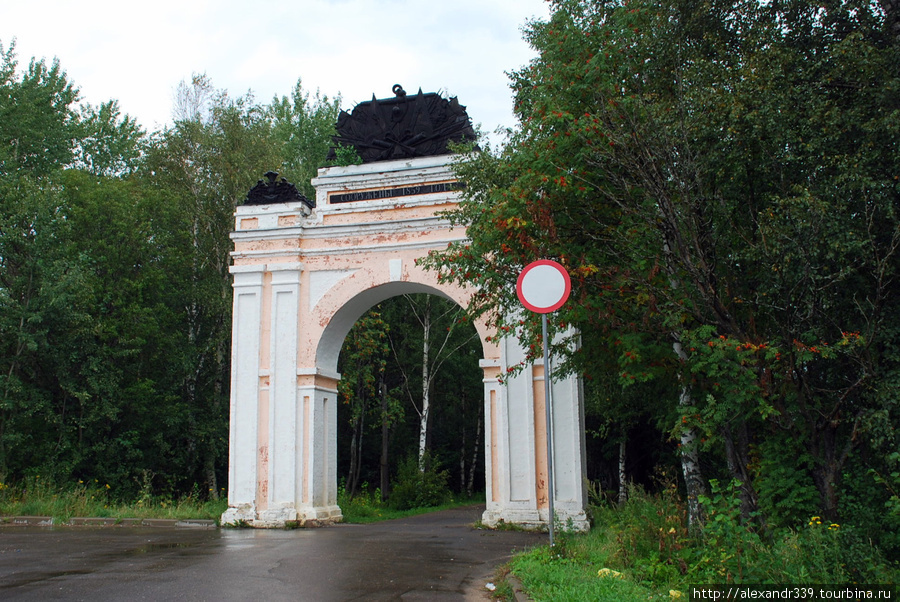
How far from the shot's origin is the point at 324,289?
16.0 metres

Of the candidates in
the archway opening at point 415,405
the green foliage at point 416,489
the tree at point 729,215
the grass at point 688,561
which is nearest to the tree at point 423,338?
the archway opening at point 415,405

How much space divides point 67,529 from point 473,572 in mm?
8198

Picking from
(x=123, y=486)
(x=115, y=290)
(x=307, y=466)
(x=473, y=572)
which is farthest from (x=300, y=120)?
(x=473, y=572)

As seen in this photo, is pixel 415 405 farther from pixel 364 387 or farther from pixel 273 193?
pixel 273 193

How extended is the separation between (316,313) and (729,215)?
30.6ft

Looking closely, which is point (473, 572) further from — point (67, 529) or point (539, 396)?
point (67, 529)

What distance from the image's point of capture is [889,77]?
25.7ft

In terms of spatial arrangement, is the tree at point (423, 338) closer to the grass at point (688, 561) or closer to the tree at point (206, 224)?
the tree at point (206, 224)

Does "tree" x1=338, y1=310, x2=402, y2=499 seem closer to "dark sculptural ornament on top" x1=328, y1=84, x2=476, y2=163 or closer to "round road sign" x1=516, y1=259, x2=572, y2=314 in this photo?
"dark sculptural ornament on top" x1=328, y1=84, x2=476, y2=163

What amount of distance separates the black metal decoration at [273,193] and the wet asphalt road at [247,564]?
6.93 m

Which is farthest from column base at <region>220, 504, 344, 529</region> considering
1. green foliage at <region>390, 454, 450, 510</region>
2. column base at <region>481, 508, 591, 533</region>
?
green foliage at <region>390, 454, 450, 510</region>

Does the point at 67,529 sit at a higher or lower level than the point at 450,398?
lower

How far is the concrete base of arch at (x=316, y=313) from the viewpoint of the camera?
49.6 ft

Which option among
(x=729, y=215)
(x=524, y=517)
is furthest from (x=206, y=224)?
(x=729, y=215)
